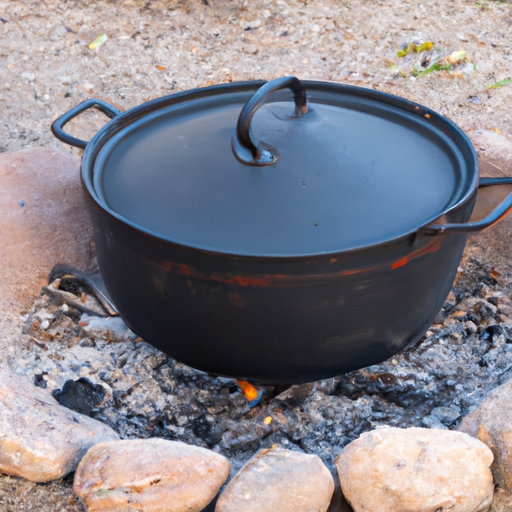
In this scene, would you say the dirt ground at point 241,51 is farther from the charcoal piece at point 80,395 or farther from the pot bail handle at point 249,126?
the pot bail handle at point 249,126

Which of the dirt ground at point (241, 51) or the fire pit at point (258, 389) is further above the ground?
the dirt ground at point (241, 51)

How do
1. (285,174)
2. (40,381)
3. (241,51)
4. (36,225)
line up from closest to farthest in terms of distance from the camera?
(285,174) → (40,381) → (36,225) → (241,51)

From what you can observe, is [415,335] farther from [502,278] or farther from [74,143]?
[74,143]

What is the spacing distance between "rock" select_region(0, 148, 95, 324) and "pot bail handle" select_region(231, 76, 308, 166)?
0.85m

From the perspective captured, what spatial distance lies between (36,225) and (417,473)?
4.79ft

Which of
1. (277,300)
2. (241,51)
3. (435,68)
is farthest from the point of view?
(241,51)

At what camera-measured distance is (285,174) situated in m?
1.39

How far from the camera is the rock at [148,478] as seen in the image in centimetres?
130

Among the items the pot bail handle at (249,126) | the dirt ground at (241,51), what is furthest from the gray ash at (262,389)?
the dirt ground at (241,51)

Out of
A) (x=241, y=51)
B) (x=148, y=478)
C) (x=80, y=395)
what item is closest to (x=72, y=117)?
(x=80, y=395)

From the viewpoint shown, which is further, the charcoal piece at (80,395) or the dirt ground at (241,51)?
the dirt ground at (241,51)

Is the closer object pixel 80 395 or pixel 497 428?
pixel 497 428

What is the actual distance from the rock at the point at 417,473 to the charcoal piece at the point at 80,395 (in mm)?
730

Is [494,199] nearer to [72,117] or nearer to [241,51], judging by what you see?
[72,117]
